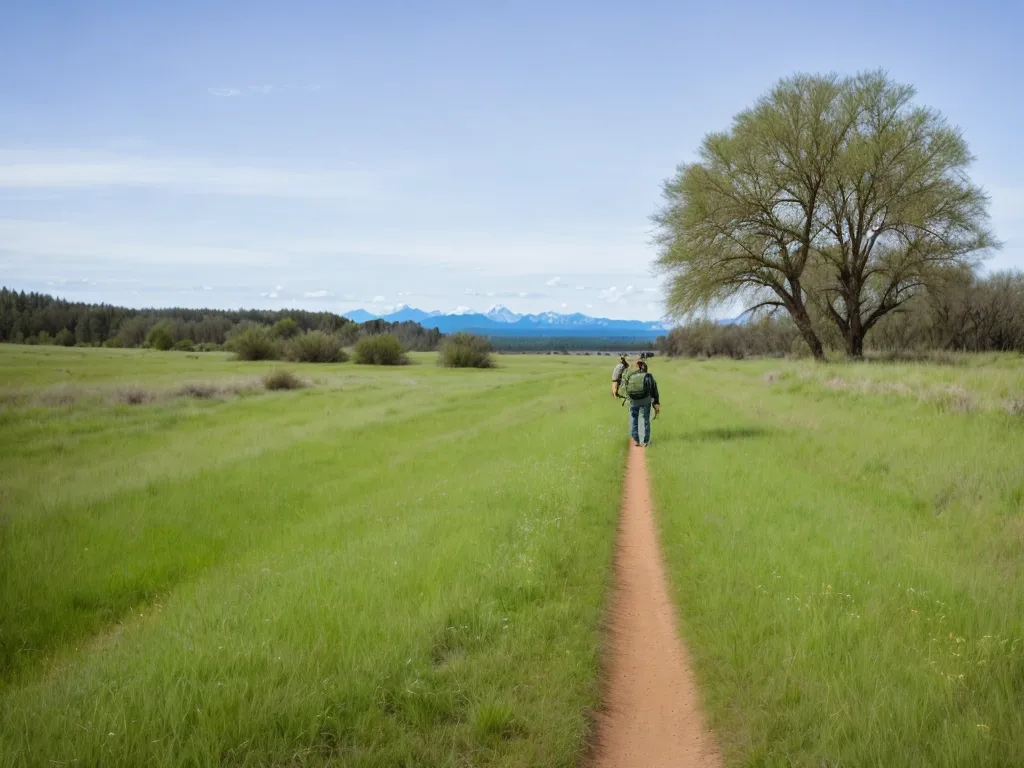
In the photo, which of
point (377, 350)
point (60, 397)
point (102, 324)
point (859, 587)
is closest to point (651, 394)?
point (859, 587)

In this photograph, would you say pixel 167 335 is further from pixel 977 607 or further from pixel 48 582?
pixel 977 607

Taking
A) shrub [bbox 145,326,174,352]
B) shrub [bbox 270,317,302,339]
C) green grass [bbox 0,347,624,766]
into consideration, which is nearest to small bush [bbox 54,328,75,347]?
green grass [bbox 0,347,624,766]

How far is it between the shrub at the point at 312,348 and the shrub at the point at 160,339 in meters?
14.4

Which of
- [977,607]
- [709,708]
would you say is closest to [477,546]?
[709,708]

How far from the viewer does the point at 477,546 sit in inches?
338

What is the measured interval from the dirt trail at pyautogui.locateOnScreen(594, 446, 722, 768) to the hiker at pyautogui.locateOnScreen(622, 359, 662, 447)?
28.0ft

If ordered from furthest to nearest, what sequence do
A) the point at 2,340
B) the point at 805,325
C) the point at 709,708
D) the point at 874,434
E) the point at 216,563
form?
the point at 805,325
the point at 2,340
the point at 874,434
the point at 216,563
the point at 709,708

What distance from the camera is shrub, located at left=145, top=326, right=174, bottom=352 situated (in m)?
66.2

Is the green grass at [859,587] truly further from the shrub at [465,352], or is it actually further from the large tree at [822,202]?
the shrub at [465,352]

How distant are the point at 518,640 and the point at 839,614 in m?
3.25

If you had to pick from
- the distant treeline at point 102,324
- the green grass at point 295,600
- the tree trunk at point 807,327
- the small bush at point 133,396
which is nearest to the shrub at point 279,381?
the distant treeline at point 102,324

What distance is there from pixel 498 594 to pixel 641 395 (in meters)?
11.1

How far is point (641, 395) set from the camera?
56.7 feet

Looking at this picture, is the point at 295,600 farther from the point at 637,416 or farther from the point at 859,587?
the point at 637,416
